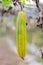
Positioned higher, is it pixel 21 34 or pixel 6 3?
pixel 6 3

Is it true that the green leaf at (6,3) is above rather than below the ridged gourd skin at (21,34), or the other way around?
above

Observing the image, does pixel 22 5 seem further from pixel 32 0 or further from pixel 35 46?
pixel 35 46

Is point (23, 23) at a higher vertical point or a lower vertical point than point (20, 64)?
higher

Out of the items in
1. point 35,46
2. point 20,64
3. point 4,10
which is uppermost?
point 4,10

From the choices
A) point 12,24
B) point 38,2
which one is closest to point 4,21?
point 12,24

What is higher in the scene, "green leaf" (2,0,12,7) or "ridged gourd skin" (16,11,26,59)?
"green leaf" (2,0,12,7)

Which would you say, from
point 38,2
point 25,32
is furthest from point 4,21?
point 38,2
